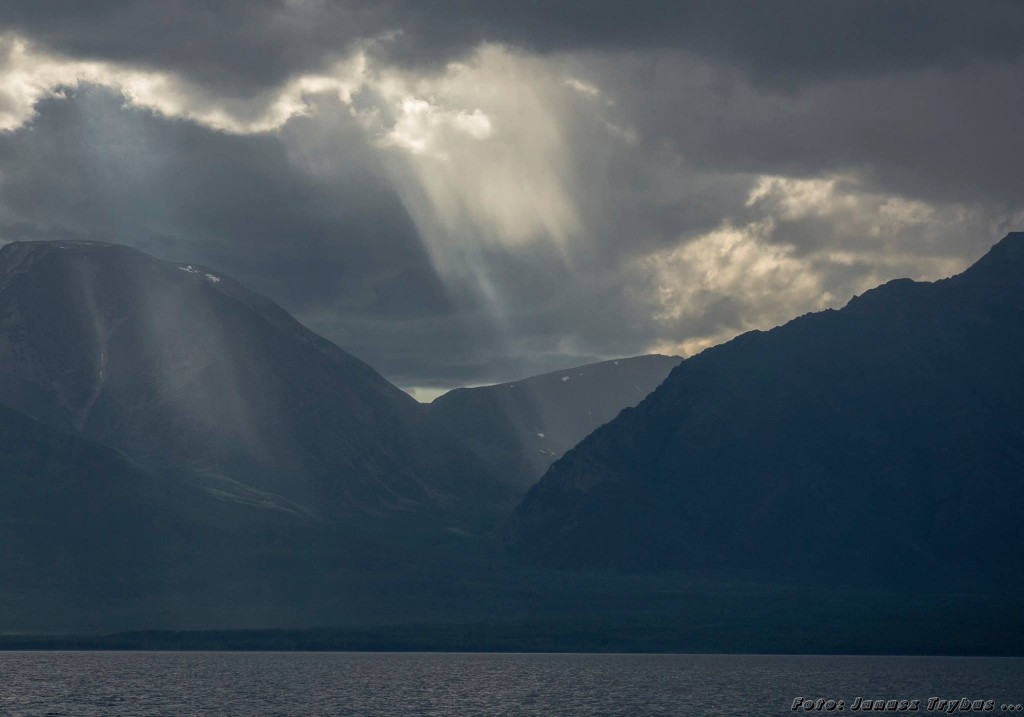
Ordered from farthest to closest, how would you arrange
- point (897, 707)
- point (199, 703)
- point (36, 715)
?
point (199, 703) → point (897, 707) → point (36, 715)

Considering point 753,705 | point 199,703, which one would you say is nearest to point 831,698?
point 753,705

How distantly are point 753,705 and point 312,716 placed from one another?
5927cm

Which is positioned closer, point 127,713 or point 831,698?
point 127,713

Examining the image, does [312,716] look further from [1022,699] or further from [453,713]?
[1022,699]

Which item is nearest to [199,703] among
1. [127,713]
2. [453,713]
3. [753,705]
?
[127,713]

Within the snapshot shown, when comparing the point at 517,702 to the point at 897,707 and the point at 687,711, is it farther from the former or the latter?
the point at 897,707

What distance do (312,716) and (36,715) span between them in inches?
1284

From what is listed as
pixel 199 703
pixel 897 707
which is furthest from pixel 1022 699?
pixel 199 703

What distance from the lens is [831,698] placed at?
199 meters

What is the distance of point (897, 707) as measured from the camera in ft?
588

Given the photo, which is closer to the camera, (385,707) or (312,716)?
(312,716)

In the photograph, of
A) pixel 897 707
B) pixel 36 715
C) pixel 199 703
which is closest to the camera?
pixel 36 715

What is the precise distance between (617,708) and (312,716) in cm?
4022

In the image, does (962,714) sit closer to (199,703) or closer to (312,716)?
(312,716)
